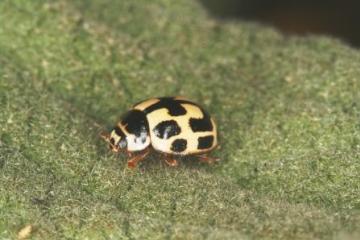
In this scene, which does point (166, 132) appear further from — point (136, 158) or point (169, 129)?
point (136, 158)

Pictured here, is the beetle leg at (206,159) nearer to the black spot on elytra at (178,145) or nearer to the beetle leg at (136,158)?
the black spot on elytra at (178,145)

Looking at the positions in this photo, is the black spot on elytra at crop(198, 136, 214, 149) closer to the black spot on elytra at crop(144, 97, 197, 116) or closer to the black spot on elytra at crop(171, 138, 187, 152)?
the black spot on elytra at crop(171, 138, 187, 152)

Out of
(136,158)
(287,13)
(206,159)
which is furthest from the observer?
(287,13)

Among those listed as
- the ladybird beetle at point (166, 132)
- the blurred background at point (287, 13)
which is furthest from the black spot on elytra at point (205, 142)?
the blurred background at point (287, 13)

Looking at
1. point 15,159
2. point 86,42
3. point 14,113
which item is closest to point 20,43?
point 86,42

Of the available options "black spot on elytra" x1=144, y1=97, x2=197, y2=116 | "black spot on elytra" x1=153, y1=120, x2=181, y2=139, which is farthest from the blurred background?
"black spot on elytra" x1=153, y1=120, x2=181, y2=139

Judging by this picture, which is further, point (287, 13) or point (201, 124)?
point (287, 13)

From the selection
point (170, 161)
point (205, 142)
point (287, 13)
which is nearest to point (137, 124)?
point (170, 161)
